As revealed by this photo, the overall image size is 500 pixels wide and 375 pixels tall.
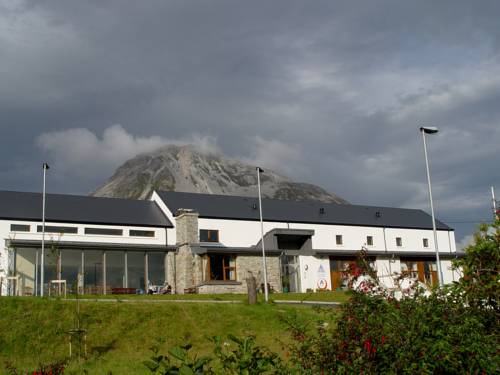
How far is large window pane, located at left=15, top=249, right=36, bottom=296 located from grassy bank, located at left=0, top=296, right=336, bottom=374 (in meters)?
21.5

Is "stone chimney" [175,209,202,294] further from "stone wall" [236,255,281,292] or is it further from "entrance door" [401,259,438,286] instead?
"entrance door" [401,259,438,286]

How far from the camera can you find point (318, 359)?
8.34 metres

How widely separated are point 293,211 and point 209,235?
10.8m

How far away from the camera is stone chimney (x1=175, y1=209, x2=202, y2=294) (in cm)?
4688

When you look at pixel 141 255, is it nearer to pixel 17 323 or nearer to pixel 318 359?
pixel 17 323

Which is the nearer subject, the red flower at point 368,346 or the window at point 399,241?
the red flower at point 368,346

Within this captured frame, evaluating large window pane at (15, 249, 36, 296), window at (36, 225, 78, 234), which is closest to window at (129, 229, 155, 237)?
window at (36, 225, 78, 234)

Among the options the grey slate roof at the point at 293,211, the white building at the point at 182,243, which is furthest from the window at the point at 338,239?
the grey slate roof at the point at 293,211

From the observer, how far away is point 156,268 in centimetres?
4906

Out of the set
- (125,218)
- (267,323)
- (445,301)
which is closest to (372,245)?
(125,218)

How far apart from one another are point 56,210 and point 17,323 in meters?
28.6

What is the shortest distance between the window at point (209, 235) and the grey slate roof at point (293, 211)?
50.6 inches

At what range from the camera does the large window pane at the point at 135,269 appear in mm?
47594

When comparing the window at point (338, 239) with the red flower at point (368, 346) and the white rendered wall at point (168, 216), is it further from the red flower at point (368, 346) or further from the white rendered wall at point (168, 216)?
the red flower at point (368, 346)
